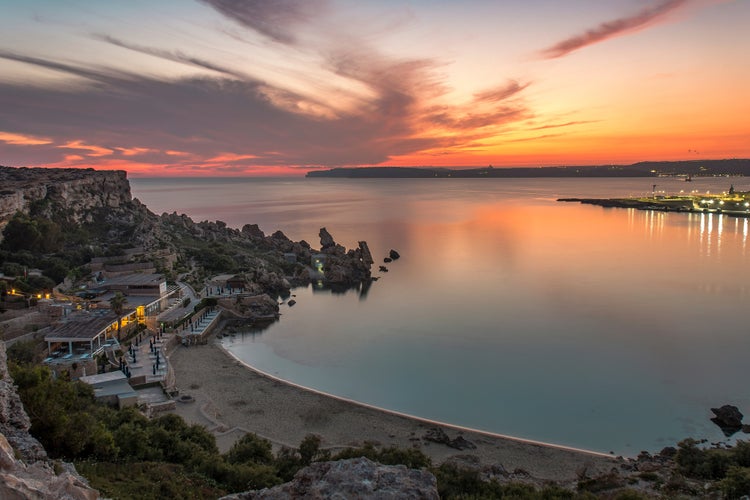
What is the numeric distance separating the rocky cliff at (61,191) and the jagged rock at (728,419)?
154 ft

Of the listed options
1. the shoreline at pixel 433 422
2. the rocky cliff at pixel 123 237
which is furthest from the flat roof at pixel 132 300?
the shoreline at pixel 433 422

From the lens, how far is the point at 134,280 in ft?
101

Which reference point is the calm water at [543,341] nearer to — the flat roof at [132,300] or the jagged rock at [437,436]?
the jagged rock at [437,436]

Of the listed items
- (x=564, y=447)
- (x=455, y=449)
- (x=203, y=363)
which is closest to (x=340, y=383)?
(x=203, y=363)

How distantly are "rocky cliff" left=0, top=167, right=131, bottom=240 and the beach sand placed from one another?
28228mm

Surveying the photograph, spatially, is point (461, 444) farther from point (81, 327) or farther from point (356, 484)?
point (81, 327)

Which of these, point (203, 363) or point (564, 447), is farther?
point (203, 363)

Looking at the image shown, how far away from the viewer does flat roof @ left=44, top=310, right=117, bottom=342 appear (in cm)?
2100

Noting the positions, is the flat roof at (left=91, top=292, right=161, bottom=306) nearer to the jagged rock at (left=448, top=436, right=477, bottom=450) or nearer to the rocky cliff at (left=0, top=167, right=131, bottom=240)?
the rocky cliff at (left=0, top=167, right=131, bottom=240)

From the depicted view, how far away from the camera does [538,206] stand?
123m

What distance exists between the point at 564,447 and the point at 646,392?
7.47 metres

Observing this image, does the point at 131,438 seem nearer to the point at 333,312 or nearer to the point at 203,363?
the point at 203,363

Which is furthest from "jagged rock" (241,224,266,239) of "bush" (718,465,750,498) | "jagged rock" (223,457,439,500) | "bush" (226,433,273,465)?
"jagged rock" (223,457,439,500)

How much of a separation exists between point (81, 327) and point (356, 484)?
68.4 feet
